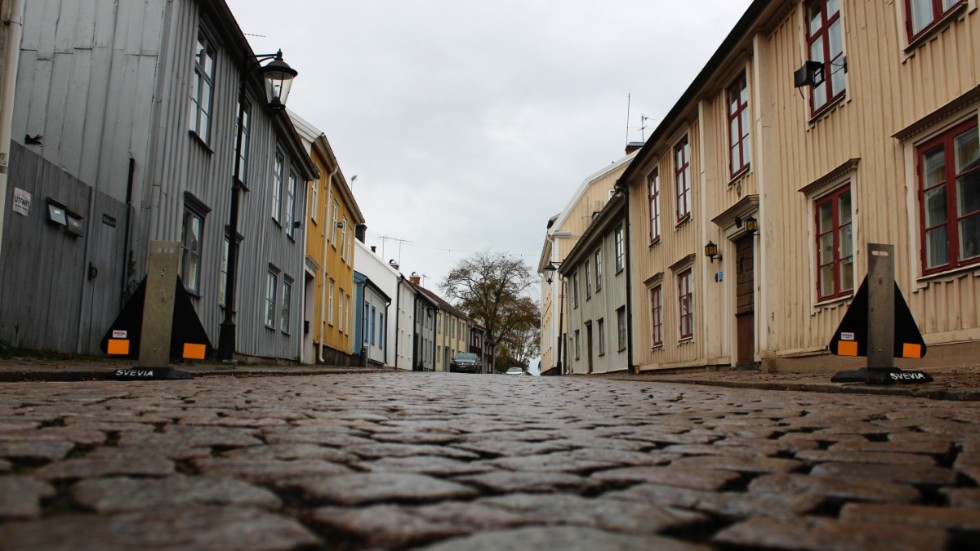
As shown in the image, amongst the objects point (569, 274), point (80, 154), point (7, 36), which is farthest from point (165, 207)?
point (569, 274)

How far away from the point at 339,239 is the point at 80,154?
56.0 feet

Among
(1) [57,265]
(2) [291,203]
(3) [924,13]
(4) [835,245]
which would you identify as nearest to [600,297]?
(2) [291,203]

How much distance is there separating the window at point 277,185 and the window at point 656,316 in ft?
29.5

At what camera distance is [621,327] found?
23578mm

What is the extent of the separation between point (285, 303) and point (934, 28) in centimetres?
1566

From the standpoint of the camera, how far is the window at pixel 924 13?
8.53 metres

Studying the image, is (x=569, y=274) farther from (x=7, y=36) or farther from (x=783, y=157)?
(x=7, y=36)

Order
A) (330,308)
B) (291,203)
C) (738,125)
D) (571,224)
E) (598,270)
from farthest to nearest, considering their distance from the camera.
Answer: (571,224), (598,270), (330,308), (291,203), (738,125)

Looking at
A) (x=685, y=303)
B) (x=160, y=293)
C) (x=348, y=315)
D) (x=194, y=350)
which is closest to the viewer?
(x=160, y=293)

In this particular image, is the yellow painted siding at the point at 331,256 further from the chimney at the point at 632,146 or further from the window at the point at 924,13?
the window at the point at 924,13

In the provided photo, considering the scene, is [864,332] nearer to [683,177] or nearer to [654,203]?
[683,177]

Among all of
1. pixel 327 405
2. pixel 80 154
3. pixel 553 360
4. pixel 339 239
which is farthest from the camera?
pixel 553 360

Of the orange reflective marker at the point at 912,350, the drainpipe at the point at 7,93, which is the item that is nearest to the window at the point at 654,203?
the orange reflective marker at the point at 912,350

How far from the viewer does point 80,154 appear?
11727 millimetres
